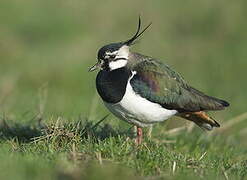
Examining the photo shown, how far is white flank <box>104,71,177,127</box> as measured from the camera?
20.8 ft

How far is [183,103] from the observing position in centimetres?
680

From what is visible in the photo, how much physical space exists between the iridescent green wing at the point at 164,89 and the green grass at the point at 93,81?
19.7 inches

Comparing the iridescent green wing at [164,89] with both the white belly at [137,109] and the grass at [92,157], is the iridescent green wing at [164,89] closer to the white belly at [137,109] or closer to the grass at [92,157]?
the white belly at [137,109]

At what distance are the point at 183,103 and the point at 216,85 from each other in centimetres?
659

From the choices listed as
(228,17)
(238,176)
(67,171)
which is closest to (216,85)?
(228,17)

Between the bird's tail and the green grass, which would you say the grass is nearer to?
the green grass

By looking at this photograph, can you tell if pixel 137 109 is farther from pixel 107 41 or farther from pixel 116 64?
pixel 107 41

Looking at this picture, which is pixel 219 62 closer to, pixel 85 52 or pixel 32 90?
pixel 85 52

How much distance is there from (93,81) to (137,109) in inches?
256

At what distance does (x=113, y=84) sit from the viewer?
6453 millimetres

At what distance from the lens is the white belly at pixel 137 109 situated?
6.33m

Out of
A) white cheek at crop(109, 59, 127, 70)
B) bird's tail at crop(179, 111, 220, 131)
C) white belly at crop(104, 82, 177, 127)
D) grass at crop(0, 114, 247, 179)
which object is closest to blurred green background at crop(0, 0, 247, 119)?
bird's tail at crop(179, 111, 220, 131)

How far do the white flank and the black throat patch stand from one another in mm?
53

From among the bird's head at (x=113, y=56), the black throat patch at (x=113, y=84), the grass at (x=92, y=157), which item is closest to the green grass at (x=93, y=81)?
the grass at (x=92, y=157)
